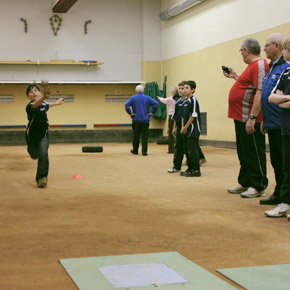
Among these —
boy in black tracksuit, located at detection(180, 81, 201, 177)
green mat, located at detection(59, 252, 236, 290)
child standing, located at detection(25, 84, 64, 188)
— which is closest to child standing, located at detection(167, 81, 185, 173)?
boy in black tracksuit, located at detection(180, 81, 201, 177)

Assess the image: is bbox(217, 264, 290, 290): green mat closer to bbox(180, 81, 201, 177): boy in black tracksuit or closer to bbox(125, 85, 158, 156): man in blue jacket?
bbox(180, 81, 201, 177): boy in black tracksuit

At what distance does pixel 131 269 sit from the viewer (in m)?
3.14

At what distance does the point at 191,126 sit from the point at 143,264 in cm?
444

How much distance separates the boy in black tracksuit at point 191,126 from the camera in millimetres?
7488

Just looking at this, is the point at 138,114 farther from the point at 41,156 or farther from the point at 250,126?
the point at 250,126

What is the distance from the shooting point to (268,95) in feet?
16.4

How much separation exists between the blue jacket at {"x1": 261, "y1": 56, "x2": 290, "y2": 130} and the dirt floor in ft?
2.73

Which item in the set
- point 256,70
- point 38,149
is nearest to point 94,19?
point 38,149

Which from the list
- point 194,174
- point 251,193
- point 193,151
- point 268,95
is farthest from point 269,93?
point 194,174

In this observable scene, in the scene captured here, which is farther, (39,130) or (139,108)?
(139,108)

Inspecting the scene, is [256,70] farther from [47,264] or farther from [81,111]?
[81,111]

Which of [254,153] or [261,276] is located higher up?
[254,153]

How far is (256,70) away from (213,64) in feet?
32.0

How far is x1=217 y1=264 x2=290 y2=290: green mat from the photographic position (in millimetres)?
2828
